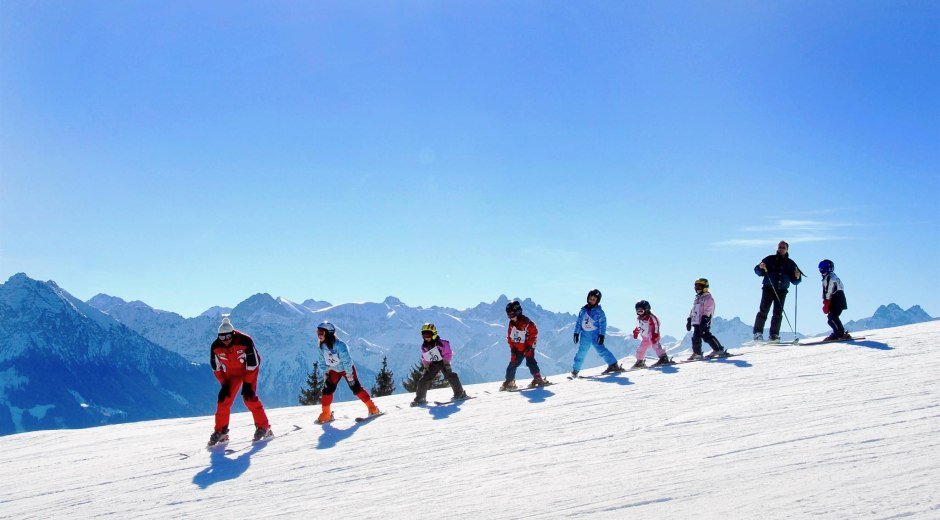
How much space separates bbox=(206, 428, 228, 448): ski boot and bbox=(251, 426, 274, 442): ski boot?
58cm

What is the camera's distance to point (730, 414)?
9219 millimetres

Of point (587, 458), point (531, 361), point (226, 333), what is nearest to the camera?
point (587, 458)

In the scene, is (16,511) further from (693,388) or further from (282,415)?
(693,388)

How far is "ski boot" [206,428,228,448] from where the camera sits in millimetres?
11320

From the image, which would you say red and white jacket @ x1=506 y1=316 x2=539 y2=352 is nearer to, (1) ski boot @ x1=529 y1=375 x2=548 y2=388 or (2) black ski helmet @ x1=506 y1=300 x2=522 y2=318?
(2) black ski helmet @ x1=506 y1=300 x2=522 y2=318

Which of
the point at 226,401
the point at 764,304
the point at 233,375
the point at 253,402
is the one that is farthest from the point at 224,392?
the point at 764,304

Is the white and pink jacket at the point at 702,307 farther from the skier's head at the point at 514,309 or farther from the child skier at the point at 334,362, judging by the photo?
the child skier at the point at 334,362

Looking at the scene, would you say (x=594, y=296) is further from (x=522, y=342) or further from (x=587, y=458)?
(x=587, y=458)

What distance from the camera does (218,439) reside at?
1138cm

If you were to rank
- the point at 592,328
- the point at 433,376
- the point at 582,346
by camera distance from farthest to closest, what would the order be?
the point at 582,346 → the point at 592,328 → the point at 433,376

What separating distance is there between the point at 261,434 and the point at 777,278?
1305 cm

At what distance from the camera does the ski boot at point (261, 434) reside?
11.3 metres

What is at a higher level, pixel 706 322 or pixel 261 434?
pixel 706 322

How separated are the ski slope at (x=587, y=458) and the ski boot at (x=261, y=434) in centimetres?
18
